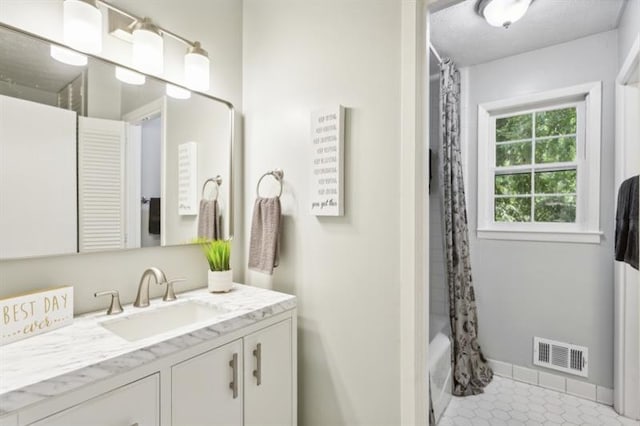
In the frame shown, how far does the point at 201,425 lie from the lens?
105cm

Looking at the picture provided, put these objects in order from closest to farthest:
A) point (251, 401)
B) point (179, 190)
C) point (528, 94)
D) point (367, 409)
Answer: point (251, 401), point (367, 409), point (179, 190), point (528, 94)

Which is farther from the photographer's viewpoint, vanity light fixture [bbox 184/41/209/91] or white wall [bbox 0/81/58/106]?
vanity light fixture [bbox 184/41/209/91]

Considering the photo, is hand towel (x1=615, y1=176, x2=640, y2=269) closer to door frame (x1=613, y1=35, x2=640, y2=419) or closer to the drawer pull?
door frame (x1=613, y1=35, x2=640, y2=419)

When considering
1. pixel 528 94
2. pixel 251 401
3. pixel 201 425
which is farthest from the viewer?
pixel 528 94

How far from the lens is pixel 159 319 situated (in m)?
1.30

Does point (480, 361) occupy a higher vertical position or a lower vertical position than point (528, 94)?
lower

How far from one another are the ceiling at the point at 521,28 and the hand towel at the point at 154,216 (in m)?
1.95

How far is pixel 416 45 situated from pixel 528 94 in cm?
174

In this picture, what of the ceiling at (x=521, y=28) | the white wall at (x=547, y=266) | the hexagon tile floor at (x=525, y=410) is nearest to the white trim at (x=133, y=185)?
the ceiling at (x=521, y=28)

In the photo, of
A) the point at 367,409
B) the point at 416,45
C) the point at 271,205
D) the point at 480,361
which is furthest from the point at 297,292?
the point at 480,361

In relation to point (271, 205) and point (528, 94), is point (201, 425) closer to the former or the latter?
point (271, 205)

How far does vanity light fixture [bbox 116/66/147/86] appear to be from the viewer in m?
1.28

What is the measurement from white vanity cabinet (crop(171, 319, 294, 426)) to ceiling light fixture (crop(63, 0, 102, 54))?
120 cm

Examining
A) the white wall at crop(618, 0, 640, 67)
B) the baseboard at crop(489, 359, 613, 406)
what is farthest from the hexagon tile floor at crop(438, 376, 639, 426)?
the white wall at crop(618, 0, 640, 67)
